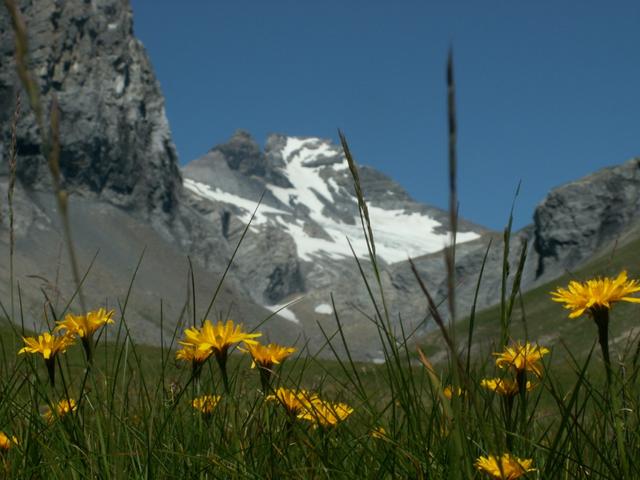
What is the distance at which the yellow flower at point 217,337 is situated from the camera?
2.26 metres

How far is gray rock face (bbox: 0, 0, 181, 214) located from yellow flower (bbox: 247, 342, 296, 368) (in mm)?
121575

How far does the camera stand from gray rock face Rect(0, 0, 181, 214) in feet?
415

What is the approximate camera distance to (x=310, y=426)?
282 centimetres

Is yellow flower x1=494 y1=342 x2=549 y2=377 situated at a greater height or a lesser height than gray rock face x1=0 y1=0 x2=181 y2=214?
lesser

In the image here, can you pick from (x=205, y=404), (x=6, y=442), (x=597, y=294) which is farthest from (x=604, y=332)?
(x=6, y=442)

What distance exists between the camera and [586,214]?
124 m

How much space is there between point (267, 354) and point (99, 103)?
465ft

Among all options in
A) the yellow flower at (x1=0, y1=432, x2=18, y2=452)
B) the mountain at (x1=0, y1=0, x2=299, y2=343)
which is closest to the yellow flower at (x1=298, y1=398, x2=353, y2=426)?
the yellow flower at (x1=0, y1=432, x2=18, y2=452)

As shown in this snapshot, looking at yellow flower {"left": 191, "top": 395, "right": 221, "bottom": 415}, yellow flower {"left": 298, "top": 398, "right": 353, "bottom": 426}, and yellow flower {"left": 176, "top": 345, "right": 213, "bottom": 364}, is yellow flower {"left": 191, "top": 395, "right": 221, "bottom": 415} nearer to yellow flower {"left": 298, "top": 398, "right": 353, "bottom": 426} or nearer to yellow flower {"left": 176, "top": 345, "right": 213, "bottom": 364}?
yellow flower {"left": 176, "top": 345, "right": 213, "bottom": 364}

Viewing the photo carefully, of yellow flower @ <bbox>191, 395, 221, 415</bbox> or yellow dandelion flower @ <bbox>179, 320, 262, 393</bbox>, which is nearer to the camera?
yellow dandelion flower @ <bbox>179, 320, 262, 393</bbox>

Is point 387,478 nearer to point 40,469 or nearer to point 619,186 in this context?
point 40,469

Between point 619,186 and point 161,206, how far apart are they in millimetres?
85318

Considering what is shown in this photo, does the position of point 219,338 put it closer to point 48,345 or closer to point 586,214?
point 48,345

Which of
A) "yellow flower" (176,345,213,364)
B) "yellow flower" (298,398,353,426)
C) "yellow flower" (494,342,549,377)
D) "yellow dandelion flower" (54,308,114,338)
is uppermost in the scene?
"yellow flower" (494,342,549,377)
